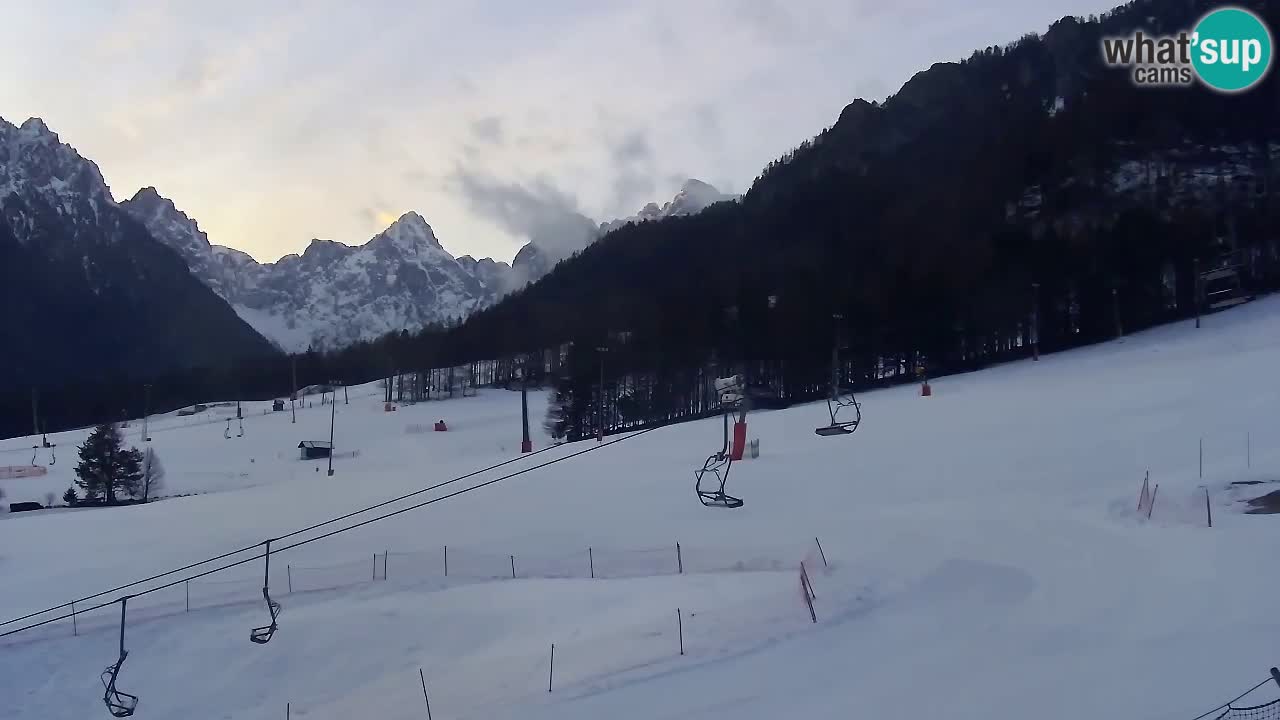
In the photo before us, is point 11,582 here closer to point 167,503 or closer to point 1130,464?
point 167,503

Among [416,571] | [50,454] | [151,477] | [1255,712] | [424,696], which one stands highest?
[1255,712]

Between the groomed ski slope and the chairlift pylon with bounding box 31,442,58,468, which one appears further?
the chairlift pylon with bounding box 31,442,58,468

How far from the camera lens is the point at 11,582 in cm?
2608

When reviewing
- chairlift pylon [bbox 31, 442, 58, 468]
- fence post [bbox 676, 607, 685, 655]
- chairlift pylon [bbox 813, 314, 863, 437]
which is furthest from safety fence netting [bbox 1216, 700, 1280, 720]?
chairlift pylon [bbox 31, 442, 58, 468]

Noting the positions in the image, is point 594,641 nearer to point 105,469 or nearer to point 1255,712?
point 1255,712

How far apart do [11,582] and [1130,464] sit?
32.8 m

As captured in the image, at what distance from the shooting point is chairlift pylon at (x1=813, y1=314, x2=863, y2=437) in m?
23.3

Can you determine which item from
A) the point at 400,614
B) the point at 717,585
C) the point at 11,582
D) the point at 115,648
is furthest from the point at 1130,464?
the point at 11,582

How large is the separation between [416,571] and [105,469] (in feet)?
125

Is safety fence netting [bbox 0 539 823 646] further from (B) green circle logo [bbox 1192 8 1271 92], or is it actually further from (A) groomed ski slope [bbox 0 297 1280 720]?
(B) green circle logo [bbox 1192 8 1271 92]

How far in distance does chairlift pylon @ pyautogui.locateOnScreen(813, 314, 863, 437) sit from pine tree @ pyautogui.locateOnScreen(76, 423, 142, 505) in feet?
133

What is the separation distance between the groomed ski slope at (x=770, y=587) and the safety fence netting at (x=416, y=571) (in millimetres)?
127

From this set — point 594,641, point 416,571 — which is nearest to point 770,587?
point 594,641

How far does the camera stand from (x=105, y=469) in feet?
171
